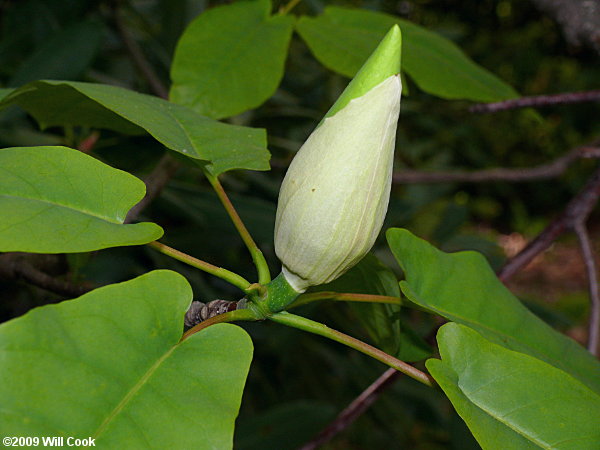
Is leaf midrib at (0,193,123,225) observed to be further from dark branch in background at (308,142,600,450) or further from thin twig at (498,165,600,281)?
thin twig at (498,165,600,281)

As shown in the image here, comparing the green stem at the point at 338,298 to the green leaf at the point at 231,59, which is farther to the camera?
the green leaf at the point at 231,59

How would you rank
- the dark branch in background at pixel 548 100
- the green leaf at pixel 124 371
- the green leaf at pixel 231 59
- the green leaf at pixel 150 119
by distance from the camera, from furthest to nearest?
the dark branch in background at pixel 548 100 < the green leaf at pixel 231 59 < the green leaf at pixel 150 119 < the green leaf at pixel 124 371

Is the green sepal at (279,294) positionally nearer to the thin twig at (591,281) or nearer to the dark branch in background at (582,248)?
the dark branch in background at (582,248)

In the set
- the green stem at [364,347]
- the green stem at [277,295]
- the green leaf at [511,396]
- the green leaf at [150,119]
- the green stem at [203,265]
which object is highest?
the green leaf at [150,119]

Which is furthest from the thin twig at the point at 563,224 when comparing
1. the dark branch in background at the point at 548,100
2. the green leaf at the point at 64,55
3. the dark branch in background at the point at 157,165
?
the green leaf at the point at 64,55

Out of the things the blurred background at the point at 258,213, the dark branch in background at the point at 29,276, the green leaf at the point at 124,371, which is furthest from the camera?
the blurred background at the point at 258,213

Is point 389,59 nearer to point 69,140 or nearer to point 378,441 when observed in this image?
point 69,140

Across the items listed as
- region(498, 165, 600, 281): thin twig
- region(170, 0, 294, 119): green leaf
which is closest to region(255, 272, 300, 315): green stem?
region(170, 0, 294, 119): green leaf
